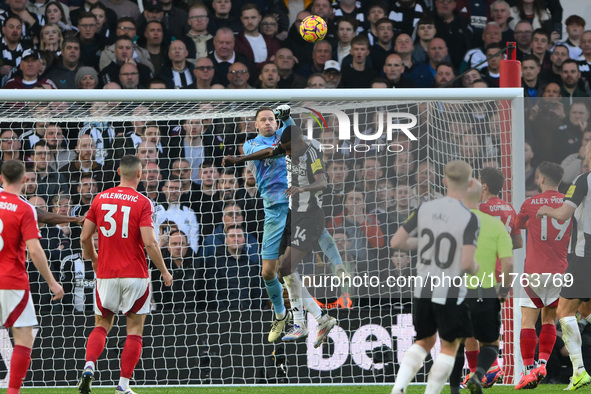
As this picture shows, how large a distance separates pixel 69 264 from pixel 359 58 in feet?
15.4

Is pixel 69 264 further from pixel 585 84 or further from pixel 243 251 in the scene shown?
pixel 585 84

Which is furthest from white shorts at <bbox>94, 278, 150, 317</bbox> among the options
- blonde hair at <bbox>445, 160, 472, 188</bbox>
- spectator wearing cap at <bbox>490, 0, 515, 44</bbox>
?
spectator wearing cap at <bbox>490, 0, 515, 44</bbox>

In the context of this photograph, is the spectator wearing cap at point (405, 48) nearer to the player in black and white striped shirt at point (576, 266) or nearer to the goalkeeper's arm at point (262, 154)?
the player in black and white striped shirt at point (576, 266)

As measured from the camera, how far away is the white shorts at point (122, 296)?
7898 millimetres

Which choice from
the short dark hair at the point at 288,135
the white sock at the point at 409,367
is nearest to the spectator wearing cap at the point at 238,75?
the short dark hair at the point at 288,135

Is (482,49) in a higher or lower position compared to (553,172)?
higher

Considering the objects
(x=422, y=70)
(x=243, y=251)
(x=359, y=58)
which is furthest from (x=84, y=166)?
(x=422, y=70)

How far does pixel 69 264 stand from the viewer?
32.4 feet

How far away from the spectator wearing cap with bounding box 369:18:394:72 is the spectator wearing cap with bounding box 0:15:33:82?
179 inches

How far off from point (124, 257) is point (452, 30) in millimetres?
6793

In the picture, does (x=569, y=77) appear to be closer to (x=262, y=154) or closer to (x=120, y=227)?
(x=262, y=154)

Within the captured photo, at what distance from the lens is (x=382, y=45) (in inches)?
492

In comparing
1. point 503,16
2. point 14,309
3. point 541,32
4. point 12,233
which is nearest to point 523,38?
point 541,32

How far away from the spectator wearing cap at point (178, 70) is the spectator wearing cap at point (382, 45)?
2.48 meters
